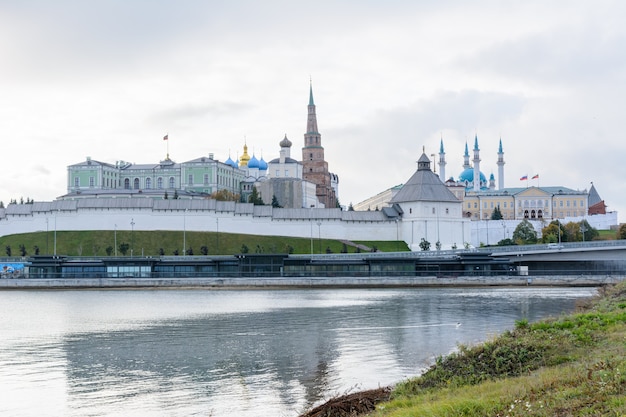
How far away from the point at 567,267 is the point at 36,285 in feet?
140

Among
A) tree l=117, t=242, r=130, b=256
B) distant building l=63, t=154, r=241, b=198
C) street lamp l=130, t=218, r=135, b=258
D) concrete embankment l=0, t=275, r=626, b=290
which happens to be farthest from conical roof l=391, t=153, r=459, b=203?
distant building l=63, t=154, r=241, b=198

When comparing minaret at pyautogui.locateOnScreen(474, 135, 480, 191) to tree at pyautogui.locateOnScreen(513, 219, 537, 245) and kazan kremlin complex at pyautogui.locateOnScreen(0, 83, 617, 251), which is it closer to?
kazan kremlin complex at pyautogui.locateOnScreen(0, 83, 617, 251)

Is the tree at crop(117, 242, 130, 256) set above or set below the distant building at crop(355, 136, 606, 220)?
below

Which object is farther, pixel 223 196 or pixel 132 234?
pixel 223 196

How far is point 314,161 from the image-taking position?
131000 millimetres

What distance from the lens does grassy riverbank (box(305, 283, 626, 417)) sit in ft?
33.6

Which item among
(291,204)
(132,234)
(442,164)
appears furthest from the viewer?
(442,164)

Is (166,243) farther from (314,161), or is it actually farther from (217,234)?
(314,161)

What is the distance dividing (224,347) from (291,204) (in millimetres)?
88597

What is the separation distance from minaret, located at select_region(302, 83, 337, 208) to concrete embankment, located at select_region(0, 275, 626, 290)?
64.7 m

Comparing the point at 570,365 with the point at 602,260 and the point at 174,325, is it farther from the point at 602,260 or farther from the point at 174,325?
the point at 602,260

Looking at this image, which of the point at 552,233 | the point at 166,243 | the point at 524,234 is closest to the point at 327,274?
the point at 166,243

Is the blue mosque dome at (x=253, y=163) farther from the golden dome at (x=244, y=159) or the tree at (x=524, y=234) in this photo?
the tree at (x=524, y=234)

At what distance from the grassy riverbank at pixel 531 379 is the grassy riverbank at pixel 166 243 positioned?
214 ft
